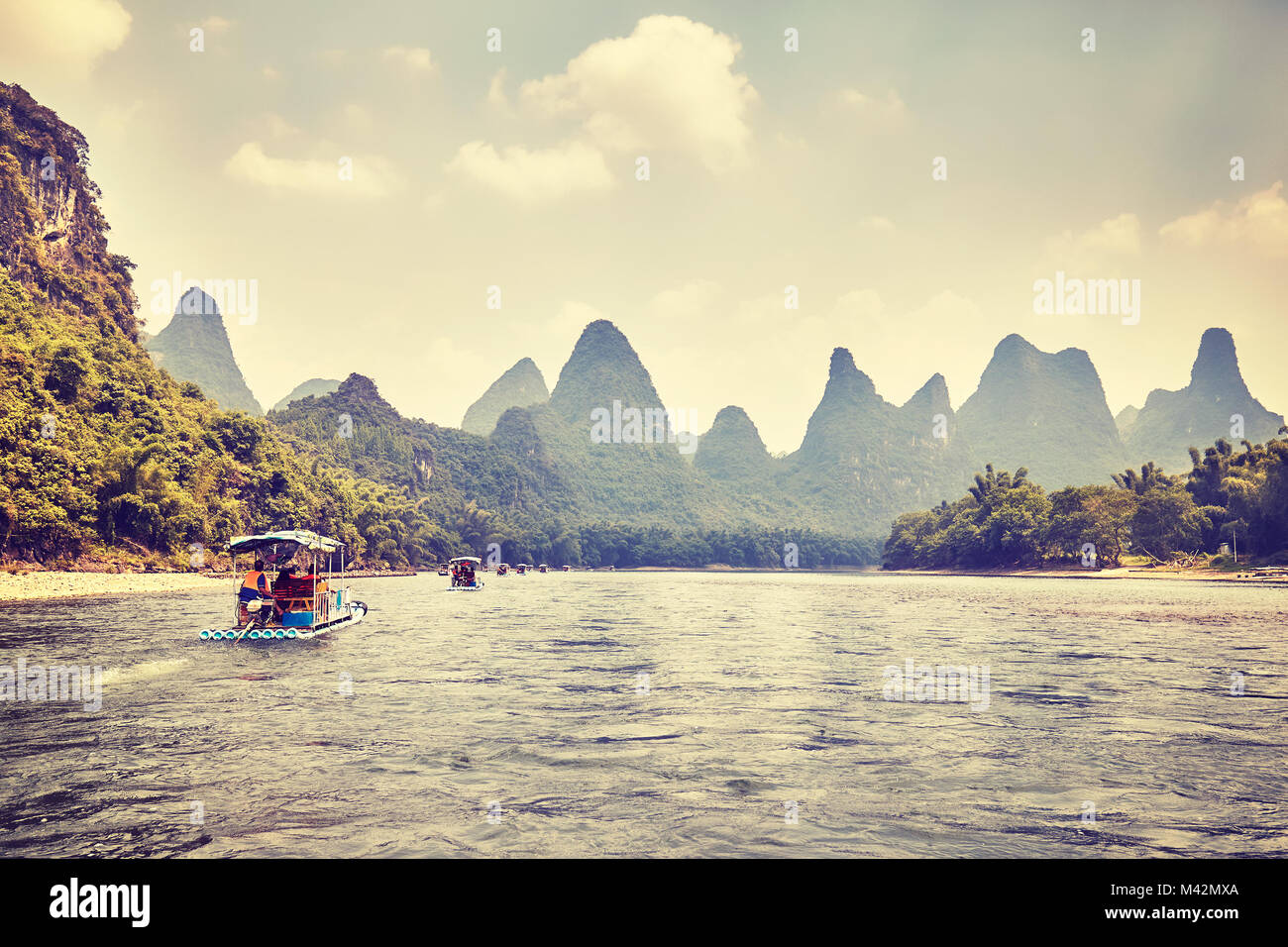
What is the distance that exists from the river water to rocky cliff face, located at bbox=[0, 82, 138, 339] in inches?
3020

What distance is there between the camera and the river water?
8.44 m

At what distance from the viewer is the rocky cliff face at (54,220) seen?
83625mm

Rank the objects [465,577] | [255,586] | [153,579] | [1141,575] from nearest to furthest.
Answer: [255,586] < [153,579] < [465,577] < [1141,575]

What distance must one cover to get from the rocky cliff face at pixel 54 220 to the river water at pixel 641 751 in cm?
7672

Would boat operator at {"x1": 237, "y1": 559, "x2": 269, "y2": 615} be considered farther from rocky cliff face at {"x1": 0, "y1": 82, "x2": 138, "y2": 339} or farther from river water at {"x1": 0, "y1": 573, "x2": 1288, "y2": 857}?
rocky cliff face at {"x1": 0, "y1": 82, "x2": 138, "y2": 339}

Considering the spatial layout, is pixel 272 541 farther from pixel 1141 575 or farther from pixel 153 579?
pixel 1141 575

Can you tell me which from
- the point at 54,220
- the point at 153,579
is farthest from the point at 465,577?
the point at 54,220

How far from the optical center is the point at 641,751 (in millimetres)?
12453

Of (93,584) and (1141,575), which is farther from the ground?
(93,584)

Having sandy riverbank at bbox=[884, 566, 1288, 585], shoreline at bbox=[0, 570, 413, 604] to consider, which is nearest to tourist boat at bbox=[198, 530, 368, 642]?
shoreline at bbox=[0, 570, 413, 604]

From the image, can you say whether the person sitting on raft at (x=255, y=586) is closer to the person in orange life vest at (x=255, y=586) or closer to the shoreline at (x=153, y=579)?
the person in orange life vest at (x=255, y=586)

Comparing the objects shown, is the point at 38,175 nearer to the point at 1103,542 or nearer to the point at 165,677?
the point at 165,677

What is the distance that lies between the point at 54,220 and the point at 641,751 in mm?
107418
